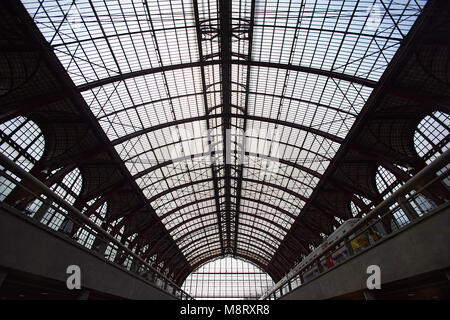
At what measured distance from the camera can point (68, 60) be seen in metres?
18.8

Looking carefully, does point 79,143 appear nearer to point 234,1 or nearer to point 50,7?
point 50,7

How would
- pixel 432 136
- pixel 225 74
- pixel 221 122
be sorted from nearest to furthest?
pixel 432 136 < pixel 225 74 < pixel 221 122

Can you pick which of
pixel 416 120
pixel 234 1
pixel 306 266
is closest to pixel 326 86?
pixel 416 120

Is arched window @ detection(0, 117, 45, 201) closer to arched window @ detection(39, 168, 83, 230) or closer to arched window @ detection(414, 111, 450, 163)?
arched window @ detection(39, 168, 83, 230)

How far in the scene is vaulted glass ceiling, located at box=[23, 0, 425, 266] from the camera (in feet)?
57.5

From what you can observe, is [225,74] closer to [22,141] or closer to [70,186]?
[22,141]

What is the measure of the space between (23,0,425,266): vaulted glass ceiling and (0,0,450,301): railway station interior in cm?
13

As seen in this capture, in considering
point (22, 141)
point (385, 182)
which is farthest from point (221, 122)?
point (385, 182)

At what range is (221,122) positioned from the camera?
97.3 ft

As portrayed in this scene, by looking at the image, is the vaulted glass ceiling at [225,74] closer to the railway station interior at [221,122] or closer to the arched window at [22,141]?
the railway station interior at [221,122]

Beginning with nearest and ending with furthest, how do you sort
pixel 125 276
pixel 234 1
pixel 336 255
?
pixel 336 255 → pixel 125 276 → pixel 234 1

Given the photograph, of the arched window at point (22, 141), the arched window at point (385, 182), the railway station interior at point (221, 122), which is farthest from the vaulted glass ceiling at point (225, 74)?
the arched window at point (385, 182)

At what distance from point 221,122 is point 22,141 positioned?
61.9 feet
